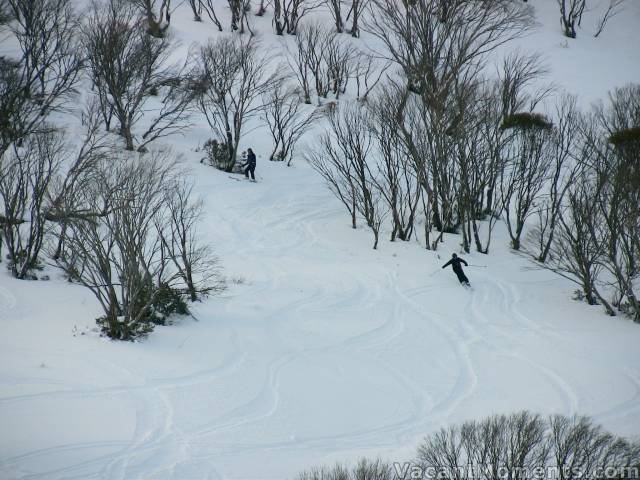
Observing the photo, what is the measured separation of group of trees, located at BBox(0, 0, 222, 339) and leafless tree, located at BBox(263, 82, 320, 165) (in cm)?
483

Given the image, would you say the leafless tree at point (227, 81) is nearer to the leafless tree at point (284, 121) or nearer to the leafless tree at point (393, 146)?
the leafless tree at point (284, 121)

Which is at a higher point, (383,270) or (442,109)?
(442,109)

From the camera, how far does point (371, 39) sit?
138ft

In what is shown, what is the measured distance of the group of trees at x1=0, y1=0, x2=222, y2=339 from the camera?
13375mm

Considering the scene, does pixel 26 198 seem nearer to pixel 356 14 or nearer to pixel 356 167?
pixel 356 167

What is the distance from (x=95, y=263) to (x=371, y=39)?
34870 millimetres

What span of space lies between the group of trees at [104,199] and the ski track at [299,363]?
197 centimetres

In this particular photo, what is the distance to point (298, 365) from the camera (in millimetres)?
13828

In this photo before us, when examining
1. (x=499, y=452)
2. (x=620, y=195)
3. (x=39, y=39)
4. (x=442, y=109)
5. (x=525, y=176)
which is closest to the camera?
(x=499, y=452)

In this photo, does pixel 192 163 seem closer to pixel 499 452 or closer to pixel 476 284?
pixel 476 284

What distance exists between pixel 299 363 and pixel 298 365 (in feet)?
0.38

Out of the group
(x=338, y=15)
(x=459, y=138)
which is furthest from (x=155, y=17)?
(x=459, y=138)

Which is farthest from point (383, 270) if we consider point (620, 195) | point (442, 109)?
point (620, 195)

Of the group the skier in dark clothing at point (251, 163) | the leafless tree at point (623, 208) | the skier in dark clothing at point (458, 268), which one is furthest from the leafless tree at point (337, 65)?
the skier in dark clothing at point (458, 268)
